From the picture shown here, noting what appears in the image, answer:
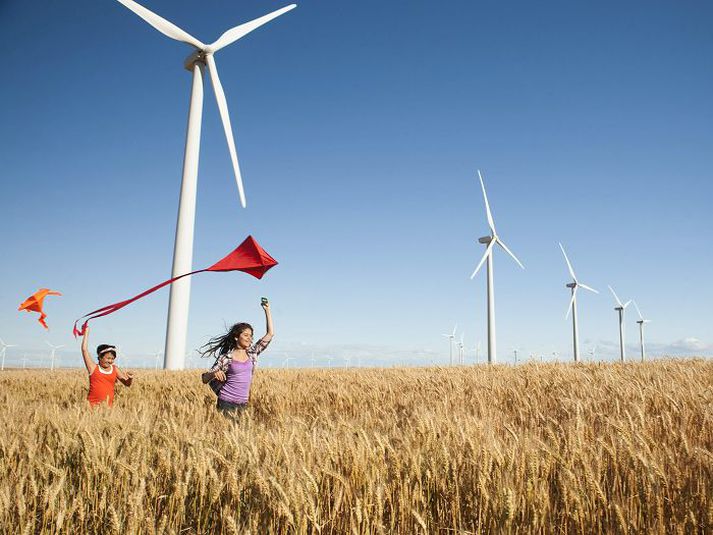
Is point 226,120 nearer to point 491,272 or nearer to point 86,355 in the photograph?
point 86,355

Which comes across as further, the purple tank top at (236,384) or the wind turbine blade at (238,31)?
the wind turbine blade at (238,31)

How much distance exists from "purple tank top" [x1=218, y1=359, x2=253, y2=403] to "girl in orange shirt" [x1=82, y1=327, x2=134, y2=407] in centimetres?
226

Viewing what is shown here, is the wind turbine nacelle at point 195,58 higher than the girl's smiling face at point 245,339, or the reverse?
the wind turbine nacelle at point 195,58

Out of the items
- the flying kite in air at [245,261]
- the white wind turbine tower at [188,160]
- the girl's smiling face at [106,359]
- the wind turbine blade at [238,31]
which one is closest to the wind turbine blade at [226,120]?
the white wind turbine tower at [188,160]

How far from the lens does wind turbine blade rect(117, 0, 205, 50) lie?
24.7 meters

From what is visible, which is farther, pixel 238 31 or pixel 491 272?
pixel 491 272

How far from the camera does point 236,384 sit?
8117mm

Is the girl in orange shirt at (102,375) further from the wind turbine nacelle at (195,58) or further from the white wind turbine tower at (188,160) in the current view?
the wind turbine nacelle at (195,58)

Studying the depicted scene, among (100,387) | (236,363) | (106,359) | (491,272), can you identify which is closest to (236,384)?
(236,363)

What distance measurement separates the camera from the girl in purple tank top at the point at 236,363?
8.04 metres

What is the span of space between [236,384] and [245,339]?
76cm

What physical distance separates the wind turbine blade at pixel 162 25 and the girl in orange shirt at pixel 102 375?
2198 centimetres

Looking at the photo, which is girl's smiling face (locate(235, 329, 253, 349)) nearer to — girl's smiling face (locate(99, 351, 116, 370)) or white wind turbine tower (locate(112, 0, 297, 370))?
girl's smiling face (locate(99, 351, 116, 370))

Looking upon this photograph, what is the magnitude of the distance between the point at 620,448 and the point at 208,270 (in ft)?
12.3
